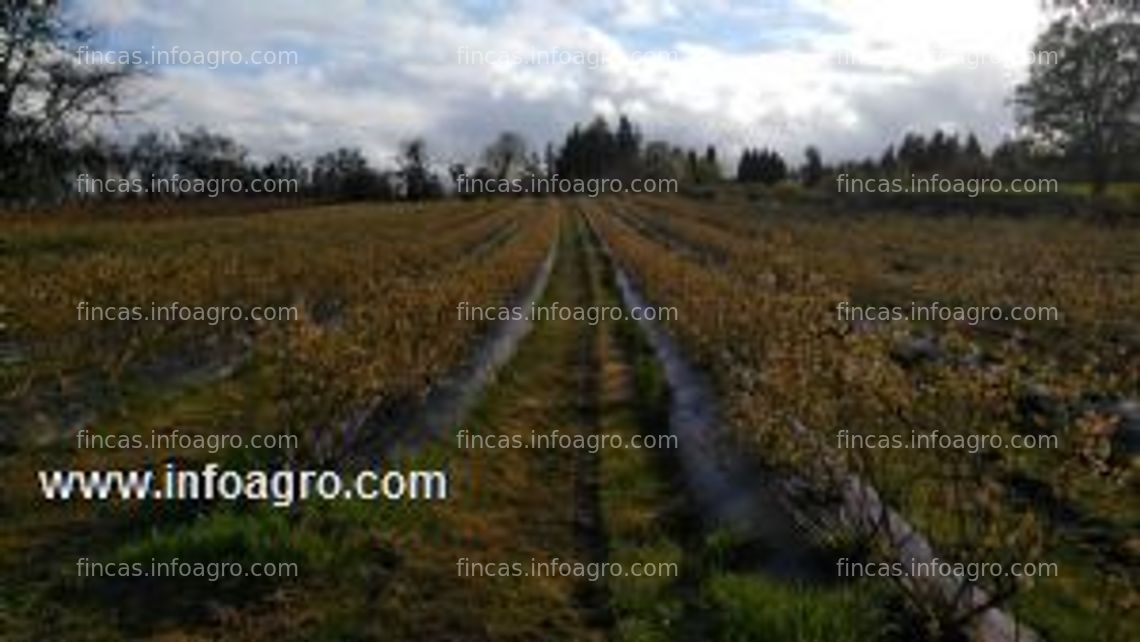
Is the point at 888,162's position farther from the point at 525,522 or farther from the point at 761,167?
the point at 525,522

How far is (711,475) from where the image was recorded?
1062 cm

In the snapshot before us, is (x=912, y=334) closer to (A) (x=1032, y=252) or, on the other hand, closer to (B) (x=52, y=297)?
(B) (x=52, y=297)

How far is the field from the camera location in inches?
286

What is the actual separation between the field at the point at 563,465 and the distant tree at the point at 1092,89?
42174 millimetres

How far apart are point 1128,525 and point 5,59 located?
2473 centimetres

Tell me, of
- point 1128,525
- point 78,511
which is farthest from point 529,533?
point 1128,525

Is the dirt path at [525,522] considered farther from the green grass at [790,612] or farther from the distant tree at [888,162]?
the distant tree at [888,162]

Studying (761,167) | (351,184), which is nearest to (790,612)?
(351,184)

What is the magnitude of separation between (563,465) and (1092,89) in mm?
53967

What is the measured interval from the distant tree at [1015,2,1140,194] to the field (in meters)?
42.2

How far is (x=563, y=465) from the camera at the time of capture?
11383mm

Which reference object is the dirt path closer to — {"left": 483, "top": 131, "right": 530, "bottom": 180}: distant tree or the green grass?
the green grass

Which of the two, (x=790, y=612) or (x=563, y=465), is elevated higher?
(x=790, y=612)

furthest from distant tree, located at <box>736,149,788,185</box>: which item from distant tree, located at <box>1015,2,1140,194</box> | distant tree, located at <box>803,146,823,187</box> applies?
distant tree, located at <box>1015,2,1140,194</box>
